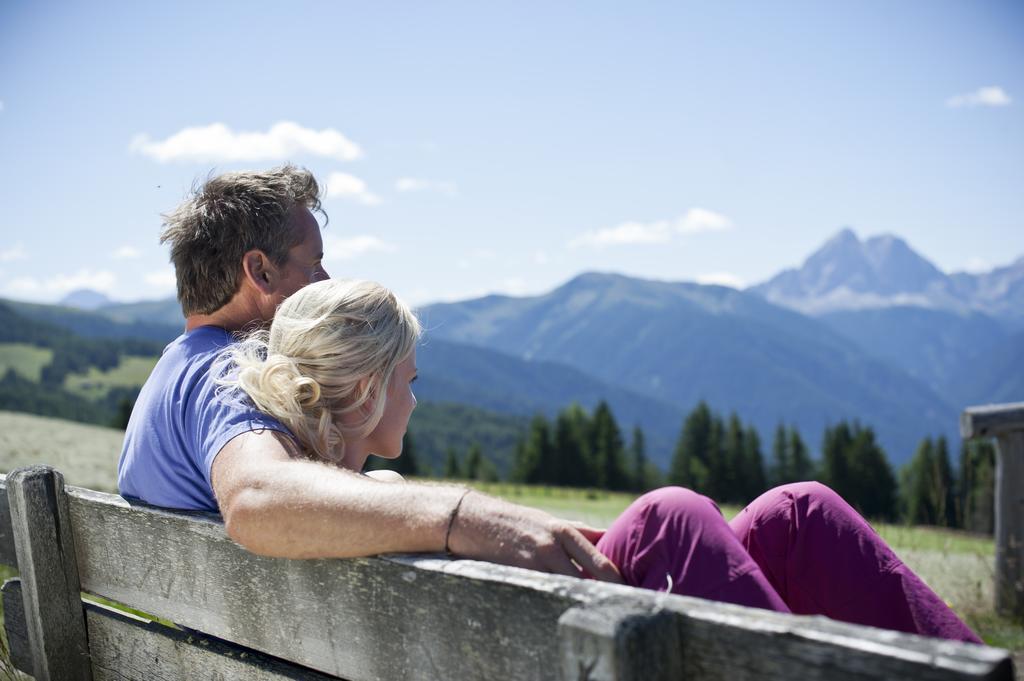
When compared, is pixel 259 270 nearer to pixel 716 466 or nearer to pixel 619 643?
pixel 619 643

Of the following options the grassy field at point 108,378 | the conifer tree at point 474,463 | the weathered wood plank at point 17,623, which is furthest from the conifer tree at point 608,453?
the grassy field at point 108,378

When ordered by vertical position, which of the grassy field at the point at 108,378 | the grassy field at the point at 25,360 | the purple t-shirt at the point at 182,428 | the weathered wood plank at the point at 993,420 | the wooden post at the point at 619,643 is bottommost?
the grassy field at the point at 108,378

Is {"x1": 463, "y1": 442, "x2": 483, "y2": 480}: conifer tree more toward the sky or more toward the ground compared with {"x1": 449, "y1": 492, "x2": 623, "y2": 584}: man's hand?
more toward the ground

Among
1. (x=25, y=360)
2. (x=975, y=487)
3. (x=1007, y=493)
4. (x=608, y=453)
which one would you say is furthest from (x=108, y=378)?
(x=1007, y=493)

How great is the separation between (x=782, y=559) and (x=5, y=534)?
2.30m

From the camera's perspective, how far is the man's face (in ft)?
9.62

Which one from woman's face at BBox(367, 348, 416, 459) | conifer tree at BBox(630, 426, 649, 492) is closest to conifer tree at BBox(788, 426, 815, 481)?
conifer tree at BBox(630, 426, 649, 492)

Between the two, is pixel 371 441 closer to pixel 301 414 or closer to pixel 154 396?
pixel 301 414

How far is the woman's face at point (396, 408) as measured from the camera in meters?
2.41

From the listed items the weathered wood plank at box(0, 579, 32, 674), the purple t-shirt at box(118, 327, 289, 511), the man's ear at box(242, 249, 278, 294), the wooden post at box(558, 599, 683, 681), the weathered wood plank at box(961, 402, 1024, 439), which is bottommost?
the weathered wood plank at box(0, 579, 32, 674)

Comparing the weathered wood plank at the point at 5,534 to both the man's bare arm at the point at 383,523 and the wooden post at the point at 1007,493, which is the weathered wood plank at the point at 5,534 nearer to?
the man's bare arm at the point at 383,523

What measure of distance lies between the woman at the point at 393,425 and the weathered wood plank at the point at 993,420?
4.58 metres

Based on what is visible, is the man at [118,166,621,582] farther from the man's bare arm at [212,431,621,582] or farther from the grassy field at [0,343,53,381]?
the grassy field at [0,343,53,381]

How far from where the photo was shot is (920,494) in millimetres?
55844
